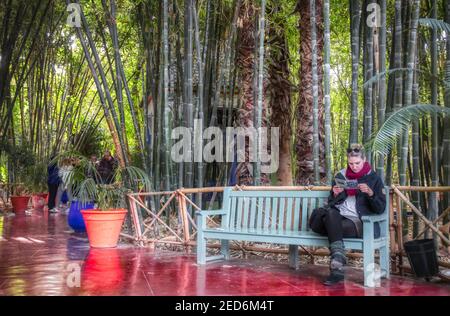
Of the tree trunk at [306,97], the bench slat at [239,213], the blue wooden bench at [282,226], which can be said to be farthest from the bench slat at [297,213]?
the tree trunk at [306,97]

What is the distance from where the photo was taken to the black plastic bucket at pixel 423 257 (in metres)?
2.93

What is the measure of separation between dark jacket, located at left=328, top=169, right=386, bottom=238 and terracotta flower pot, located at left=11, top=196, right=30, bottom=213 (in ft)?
23.9

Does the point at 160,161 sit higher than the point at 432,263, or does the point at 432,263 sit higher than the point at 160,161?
the point at 160,161

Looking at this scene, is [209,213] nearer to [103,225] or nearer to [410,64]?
[103,225]

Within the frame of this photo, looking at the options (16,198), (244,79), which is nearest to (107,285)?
(244,79)

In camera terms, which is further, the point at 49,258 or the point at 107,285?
the point at 49,258

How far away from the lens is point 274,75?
6203mm

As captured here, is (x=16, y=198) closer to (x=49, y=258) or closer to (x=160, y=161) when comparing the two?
(x=160, y=161)

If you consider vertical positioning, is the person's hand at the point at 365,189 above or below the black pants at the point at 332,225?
above
